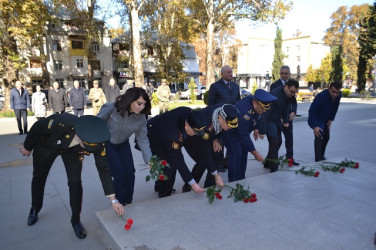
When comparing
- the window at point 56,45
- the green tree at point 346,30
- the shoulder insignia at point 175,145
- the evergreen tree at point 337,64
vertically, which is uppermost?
the green tree at point 346,30

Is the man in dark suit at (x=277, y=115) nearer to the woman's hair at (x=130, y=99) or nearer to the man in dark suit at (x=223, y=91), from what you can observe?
the man in dark suit at (x=223, y=91)

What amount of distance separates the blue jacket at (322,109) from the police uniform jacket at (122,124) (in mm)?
3699

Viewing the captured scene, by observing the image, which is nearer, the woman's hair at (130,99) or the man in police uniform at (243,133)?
the woman's hair at (130,99)

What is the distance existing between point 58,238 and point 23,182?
7.82 ft

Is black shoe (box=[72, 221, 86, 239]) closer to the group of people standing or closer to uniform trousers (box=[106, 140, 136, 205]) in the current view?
the group of people standing

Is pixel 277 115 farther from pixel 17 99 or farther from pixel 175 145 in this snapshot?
pixel 17 99

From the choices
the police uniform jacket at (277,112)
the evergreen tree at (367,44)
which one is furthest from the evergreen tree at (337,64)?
the police uniform jacket at (277,112)

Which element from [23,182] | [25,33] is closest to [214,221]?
[23,182]

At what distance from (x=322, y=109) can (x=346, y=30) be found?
54229mm

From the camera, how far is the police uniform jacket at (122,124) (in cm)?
338

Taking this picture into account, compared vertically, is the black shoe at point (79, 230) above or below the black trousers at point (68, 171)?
below

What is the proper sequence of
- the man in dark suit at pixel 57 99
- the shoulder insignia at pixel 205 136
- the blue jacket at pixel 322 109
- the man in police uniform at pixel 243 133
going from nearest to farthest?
1. the shoulder insignia at pixel 205 136
2. the man in police uniform at pixel 243 133
3. the blue jacket at pixel 322 109
4. the man in dark suit at pixel 57 99

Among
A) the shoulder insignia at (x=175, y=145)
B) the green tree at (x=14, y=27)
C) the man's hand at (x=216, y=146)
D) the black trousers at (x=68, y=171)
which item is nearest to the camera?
the black trousers at (x=68, y=171)

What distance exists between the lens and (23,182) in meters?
5.09
